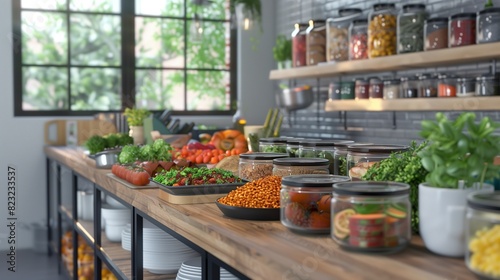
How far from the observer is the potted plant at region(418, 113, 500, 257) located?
1.36m

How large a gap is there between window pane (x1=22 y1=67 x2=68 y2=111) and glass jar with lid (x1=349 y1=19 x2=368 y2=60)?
2830 millimetres

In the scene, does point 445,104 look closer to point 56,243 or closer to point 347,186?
point 347,186

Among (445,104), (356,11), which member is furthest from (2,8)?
Result: (445,104)

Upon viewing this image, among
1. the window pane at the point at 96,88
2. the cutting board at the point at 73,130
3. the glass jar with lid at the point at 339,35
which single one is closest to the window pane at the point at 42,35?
the window pane at the point at 96,88

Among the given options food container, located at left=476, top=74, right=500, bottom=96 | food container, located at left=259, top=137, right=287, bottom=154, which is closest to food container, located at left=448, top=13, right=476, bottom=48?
food container, located at left=476, top=74, right=500, bottom=96

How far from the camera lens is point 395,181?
1643 millimetres

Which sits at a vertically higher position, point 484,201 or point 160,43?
point 160,43

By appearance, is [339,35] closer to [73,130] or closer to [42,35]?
[73,130]

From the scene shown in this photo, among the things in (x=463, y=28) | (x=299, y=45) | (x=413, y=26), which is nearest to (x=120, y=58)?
(x=299, y=45)

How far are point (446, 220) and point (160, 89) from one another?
17.1ft

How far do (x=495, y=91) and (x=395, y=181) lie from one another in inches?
81.2

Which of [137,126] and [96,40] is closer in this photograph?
[137,126]

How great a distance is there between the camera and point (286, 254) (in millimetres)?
1423

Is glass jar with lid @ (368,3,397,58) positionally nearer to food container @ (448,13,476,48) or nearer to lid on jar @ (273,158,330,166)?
food container @ (448,13,476,48)
